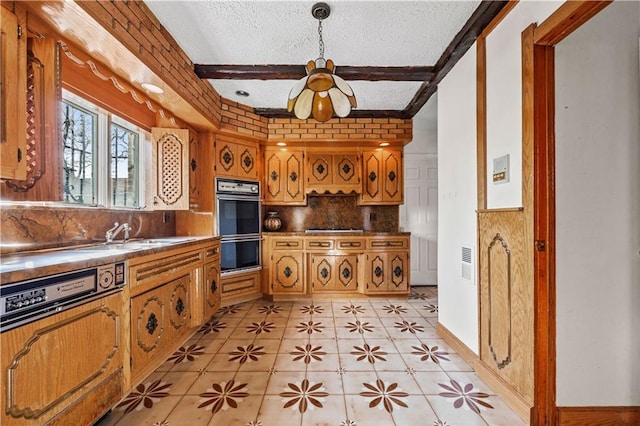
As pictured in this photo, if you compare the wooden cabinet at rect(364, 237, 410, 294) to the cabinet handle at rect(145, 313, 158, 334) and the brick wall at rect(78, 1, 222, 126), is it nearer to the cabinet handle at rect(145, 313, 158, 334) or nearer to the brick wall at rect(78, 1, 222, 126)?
the cabinet handle at rect(145, 313, 158, 334)

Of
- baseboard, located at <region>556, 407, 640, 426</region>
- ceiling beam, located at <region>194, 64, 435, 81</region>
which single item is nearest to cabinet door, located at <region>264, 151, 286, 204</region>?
ceiling beam, located at <region>194, 64, 435, 81</region>

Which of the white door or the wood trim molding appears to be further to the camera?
the white door

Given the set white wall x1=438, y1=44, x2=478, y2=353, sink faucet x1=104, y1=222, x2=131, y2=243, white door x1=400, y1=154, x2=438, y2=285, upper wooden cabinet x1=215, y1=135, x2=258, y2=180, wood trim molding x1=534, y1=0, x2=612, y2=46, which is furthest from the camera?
white door x1=400, y1=154, x2=438, y2=285

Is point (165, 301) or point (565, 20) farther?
point (165, 301)

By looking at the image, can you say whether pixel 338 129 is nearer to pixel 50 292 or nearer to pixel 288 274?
pixel 288 274

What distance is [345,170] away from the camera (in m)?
4.09

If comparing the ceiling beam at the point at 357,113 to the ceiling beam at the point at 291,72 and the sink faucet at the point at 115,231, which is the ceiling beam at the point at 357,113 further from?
the sink faucet at the point at 115,231

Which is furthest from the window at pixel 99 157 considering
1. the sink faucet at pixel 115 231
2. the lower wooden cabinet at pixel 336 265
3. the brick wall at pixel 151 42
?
the lower wooden cabinet at pixel 336 265

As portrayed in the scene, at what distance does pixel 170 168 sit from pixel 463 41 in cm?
291

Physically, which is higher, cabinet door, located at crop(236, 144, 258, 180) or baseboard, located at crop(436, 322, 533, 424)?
cabinet door, located at crop(236, 144, 258, 180)

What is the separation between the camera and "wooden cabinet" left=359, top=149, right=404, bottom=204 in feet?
13.4

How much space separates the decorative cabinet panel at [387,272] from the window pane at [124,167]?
2.96 meters

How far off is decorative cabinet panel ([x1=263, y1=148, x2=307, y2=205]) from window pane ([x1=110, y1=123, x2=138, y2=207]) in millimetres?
1639

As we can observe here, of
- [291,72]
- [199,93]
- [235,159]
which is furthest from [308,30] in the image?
[235,159]
